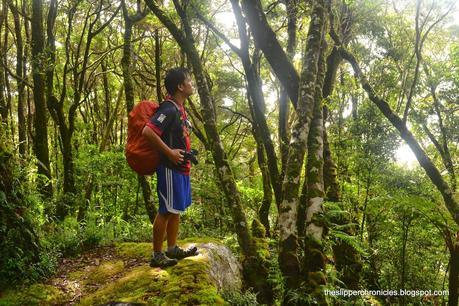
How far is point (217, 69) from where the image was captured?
66.1ft

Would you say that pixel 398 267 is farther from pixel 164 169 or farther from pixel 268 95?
pixel 268 95

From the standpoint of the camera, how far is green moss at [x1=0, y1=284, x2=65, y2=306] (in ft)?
14.1

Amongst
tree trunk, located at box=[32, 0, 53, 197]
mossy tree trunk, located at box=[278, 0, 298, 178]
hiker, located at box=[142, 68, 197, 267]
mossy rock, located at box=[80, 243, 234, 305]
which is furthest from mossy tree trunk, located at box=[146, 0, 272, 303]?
tree trunk, located at box=[32, 0, 53, 197]

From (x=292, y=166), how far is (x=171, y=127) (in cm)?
154

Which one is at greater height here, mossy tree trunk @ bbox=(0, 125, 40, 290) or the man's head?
the man's head

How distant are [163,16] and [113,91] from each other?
17.5 metres

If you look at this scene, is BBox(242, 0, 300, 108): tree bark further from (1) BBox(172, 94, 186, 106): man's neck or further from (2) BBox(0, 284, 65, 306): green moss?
(2) BBox(0, 284, 65, 306): green moss

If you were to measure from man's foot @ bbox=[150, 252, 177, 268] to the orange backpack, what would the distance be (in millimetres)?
1175

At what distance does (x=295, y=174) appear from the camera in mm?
4512

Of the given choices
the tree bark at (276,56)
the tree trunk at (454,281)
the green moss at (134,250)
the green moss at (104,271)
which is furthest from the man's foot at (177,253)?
the tree trunk at (454,281)

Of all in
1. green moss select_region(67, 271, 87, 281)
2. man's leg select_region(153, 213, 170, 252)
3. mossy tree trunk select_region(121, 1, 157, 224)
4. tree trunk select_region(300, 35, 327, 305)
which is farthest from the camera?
mossy tree trunk select_region(121, 1, 157, 224)

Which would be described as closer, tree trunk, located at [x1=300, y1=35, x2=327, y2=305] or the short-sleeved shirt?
tree trunk, located at [x1=300, y1=35, x2=327, y2=305]

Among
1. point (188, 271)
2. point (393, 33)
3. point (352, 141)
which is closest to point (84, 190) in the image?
point (352, 141)

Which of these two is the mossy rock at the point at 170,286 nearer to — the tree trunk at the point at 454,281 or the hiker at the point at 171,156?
the hiker at the point at 171,156
